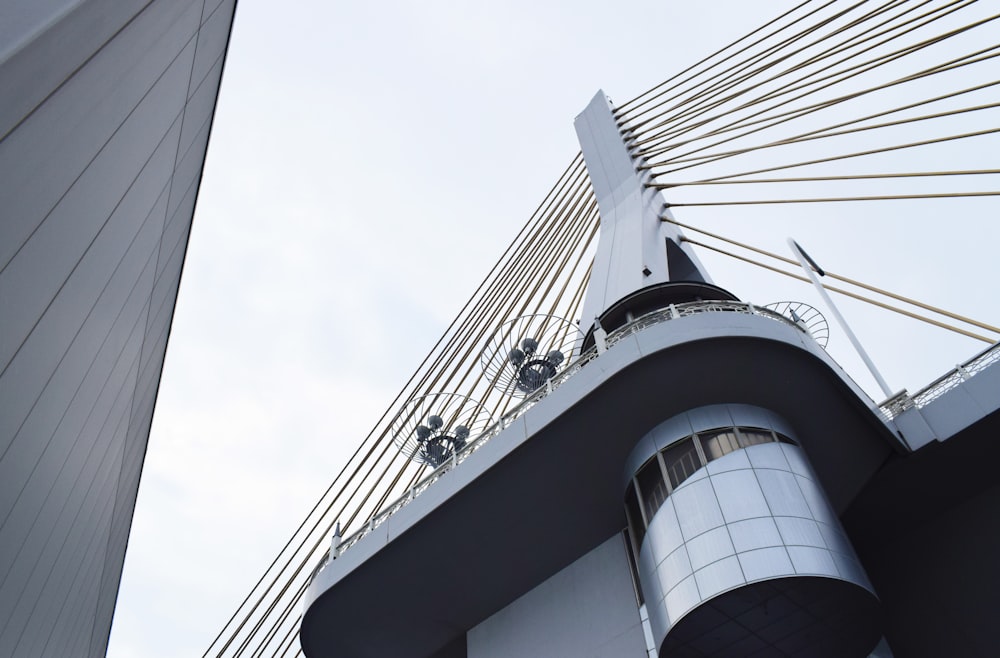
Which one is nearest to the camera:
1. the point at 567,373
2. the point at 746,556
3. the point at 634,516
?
the point at 746,556

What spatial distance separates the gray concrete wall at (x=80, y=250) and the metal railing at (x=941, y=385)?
13413 mm

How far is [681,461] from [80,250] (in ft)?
30.5

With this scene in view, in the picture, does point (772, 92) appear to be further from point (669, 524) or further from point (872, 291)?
point (669, 524)

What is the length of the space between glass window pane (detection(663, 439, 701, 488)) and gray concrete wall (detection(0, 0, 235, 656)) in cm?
880

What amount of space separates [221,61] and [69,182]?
21.0 ft

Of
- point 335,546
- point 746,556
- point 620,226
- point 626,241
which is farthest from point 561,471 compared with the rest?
point 620,226

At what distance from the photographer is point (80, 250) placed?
6.27 meters

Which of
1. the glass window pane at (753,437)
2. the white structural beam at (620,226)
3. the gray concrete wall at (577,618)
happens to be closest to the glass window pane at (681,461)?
the glass window pane at (753,437)

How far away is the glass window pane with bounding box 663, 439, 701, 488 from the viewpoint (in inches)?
439

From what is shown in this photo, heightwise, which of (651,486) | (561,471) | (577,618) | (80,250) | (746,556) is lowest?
(746,556)

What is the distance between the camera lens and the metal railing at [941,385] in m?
12.3

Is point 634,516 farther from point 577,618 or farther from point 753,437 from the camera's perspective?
point 577,618

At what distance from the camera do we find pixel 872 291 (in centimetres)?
1373

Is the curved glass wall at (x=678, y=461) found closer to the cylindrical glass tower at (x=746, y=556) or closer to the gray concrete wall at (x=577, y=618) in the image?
the cylindrical glass tower at (x=746, y=556)
